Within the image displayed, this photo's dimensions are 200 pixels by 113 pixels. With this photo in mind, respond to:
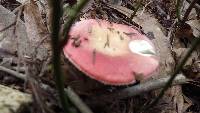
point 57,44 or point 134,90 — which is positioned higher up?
point 57,44

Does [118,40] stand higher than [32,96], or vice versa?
[118,40]

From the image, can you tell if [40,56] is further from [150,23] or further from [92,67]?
[150,23]

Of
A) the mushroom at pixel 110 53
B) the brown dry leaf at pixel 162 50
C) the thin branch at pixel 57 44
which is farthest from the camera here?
the brown dry leaf at pixel 162 50

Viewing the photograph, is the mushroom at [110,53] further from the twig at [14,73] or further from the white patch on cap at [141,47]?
the twig at [14,73]

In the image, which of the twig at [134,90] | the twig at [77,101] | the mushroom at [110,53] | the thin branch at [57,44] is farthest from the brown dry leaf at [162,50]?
the thin branch at [57,44]

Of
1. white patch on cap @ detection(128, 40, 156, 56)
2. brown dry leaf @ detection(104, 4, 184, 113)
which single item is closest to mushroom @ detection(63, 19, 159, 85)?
white patch on cap @ detection(128, 40, 156, 56)

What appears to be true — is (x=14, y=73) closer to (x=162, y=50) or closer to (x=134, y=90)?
(x=134, y=90)

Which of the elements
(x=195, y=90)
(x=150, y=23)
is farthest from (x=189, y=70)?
(x=150, y=23)

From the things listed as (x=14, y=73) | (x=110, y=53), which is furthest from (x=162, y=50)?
(x=14, y=73)
